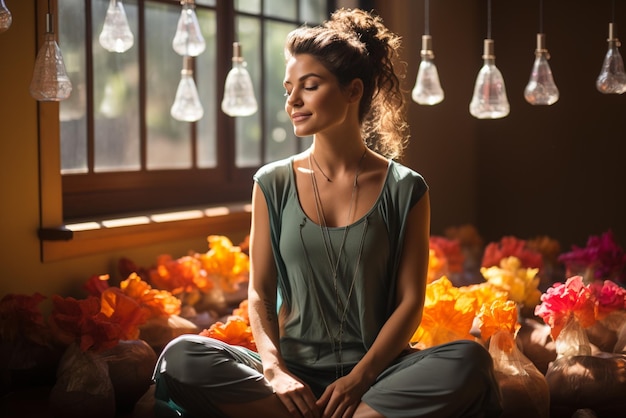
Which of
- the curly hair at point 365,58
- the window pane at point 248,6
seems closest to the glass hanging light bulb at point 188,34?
the curly hair at point 365,58

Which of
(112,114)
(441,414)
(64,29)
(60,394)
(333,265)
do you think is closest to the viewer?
(441,414)

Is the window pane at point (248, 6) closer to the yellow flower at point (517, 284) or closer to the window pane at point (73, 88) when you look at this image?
the window pane at point (73, 88)

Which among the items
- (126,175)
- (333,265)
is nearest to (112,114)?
(126,175)

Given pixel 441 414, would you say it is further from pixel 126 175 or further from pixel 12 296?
pixel 126 175

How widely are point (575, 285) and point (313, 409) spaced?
1088 mm

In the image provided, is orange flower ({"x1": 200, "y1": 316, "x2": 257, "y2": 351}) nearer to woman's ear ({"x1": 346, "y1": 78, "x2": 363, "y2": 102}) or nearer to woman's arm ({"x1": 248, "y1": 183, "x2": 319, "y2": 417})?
woman's arm ({"x1": 248, "y1": 183, "x2": 319, "y2": 417})

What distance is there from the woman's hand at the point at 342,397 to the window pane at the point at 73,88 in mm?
1697

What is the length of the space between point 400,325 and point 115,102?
6.08 feet

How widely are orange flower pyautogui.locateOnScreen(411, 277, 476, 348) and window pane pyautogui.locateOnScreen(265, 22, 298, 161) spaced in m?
2.02

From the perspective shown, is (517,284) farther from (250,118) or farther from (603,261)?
(250,118)

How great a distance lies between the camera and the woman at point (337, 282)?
224cm

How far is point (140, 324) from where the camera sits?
3.01 m

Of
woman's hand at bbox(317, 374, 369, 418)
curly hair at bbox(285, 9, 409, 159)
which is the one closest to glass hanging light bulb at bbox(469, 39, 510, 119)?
curly hair at bbox(285, 9, 409, 159)

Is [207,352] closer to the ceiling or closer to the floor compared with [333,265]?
closer to the floor
